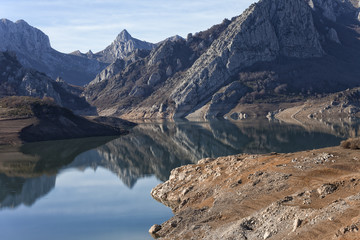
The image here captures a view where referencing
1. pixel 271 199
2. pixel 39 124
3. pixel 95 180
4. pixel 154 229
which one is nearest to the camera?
pixel 271 199

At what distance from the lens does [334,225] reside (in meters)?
29.5

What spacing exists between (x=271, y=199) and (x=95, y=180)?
2164 inches

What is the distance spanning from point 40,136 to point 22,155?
41.3 m

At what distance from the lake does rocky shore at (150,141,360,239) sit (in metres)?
5.61

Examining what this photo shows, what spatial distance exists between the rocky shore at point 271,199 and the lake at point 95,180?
221 inches

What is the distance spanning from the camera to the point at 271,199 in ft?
134

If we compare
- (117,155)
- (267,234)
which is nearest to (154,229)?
(267,234)

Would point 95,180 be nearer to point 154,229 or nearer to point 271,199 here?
point 154,229

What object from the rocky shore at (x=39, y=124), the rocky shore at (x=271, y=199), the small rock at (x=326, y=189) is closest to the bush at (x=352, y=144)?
the rocky shore at (x=271, y=199)

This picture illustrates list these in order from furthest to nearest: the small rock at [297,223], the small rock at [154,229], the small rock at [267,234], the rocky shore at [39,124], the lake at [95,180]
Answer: the rocky shore at [39,124]
the lake at [95,180]
the small rock at [154,229]
the small rock at [267,234]
the small rock at [297,223]

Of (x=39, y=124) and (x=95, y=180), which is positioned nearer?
(x=95, y=180)

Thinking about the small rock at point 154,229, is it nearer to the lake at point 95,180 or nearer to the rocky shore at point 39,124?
the lake at point 95,180

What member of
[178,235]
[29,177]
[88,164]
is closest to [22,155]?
[88,164]

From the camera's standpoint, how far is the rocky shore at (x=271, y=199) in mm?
31422
